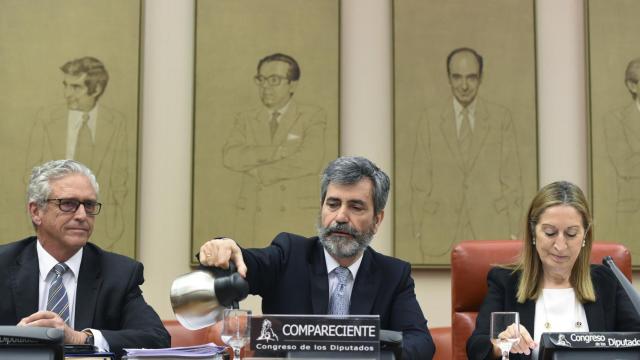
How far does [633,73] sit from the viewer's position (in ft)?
14.3

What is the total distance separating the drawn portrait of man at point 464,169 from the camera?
4.27 m

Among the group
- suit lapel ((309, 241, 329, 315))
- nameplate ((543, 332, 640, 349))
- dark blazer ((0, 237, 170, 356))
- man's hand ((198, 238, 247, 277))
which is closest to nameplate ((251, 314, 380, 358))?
man's hand ((198, 238, 247, 277))

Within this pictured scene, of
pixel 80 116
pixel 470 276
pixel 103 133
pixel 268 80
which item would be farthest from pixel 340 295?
pixel 80 116

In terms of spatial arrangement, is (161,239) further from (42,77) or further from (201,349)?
(201,349)

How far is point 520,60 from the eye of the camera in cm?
436

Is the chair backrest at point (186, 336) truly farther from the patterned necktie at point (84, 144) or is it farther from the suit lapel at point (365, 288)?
the patterned necktie at point (84, 144)

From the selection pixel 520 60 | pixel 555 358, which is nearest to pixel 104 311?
pixel 555 358

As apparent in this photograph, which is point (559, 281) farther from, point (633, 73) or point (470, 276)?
point (633, 73)

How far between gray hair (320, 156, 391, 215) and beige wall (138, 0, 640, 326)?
148 centimetres

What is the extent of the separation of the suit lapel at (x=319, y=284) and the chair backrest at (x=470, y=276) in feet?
2.09

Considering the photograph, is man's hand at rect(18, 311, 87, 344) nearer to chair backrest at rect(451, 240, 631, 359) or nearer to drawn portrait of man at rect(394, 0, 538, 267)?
chair backrest at rect(451, 240, 631, 359)

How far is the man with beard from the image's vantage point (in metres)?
2.77

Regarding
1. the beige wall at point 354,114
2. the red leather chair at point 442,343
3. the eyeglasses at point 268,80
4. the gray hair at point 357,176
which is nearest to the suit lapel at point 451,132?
the beige wall at point 354,114

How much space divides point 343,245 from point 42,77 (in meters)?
2.18
